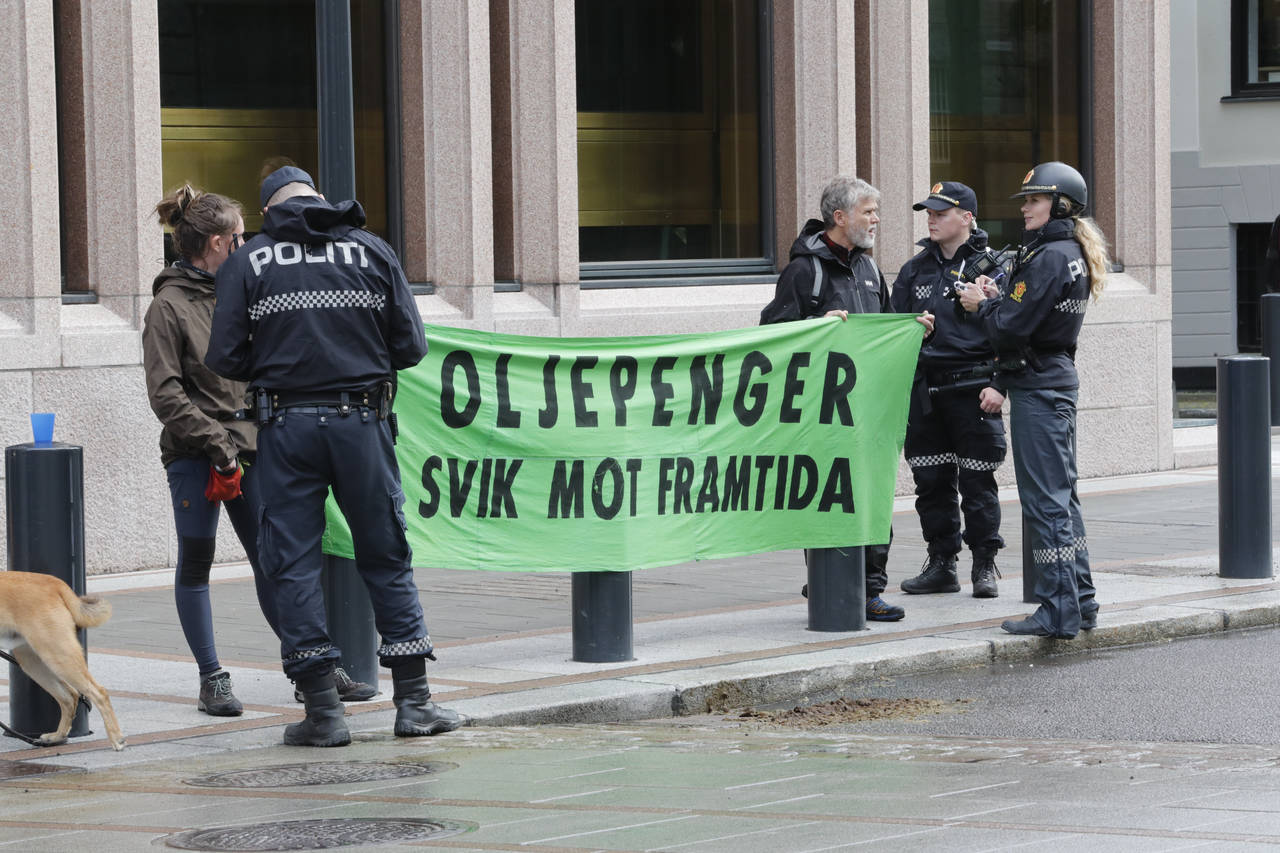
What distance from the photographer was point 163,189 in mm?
12531

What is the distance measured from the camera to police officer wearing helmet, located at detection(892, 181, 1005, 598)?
403 inches

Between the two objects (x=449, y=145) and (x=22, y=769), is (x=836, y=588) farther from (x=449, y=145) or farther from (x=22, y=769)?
(x=449, y=145)

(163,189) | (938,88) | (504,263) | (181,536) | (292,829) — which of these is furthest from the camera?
(938,88)

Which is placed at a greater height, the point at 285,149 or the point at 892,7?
the point at 892,7

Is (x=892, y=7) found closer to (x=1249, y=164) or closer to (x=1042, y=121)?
(x=1042, y=121)

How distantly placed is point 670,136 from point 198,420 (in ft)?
28.0

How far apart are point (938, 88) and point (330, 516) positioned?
10.2 m

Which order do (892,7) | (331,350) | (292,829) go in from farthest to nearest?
(892,7) < (331,350) < (292,829)

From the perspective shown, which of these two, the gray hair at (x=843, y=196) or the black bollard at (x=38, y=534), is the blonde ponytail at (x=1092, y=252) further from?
the black bollard at (x=38, y=534)

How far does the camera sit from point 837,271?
31.6ft

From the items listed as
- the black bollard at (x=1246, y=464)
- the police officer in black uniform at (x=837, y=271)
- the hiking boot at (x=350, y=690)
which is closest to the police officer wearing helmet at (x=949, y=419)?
the police officer in black uniform at (x=837, y=271)

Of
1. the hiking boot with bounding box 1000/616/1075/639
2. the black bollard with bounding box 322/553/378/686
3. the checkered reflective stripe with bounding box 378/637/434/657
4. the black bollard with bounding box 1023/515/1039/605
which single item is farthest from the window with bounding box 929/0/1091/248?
the checkered reflective stripe with bounding box 378/637/434/657

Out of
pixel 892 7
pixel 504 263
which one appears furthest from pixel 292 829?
pixel 892 7

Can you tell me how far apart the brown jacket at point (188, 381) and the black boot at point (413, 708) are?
1.01 metres
